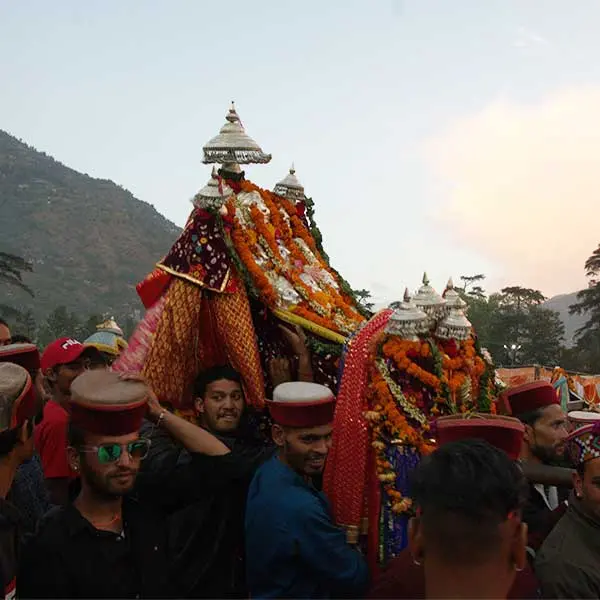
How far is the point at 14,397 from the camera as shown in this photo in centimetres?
288

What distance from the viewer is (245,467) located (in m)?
3.59

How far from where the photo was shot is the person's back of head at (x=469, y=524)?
5.82 feet

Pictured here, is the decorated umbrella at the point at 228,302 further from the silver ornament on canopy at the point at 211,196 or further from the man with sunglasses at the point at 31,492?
the man with sunglasses at the point at 31,492

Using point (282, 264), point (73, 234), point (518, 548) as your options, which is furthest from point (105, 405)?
point (73, 234)

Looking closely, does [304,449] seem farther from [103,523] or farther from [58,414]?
[58,414]

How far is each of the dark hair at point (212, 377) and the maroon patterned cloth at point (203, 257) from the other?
1.60ft

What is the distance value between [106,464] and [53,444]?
185cm

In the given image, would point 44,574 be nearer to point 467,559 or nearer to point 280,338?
point 467,559

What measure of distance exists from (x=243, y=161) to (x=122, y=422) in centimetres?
229

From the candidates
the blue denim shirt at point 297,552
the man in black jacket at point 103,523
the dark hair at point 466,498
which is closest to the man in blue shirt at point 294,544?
the blue denim shirt at point 297,552

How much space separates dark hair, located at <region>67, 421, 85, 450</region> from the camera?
9.55 ft

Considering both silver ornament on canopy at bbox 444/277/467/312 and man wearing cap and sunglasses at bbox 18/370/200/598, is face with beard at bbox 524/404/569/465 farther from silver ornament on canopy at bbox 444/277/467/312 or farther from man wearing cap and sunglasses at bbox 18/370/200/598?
man wearing cap and sunglasses at bbox 18/370/200/598

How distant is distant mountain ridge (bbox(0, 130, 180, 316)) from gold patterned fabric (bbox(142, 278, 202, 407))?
278ft

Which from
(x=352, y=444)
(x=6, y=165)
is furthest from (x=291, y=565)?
(x=6, y=165)
